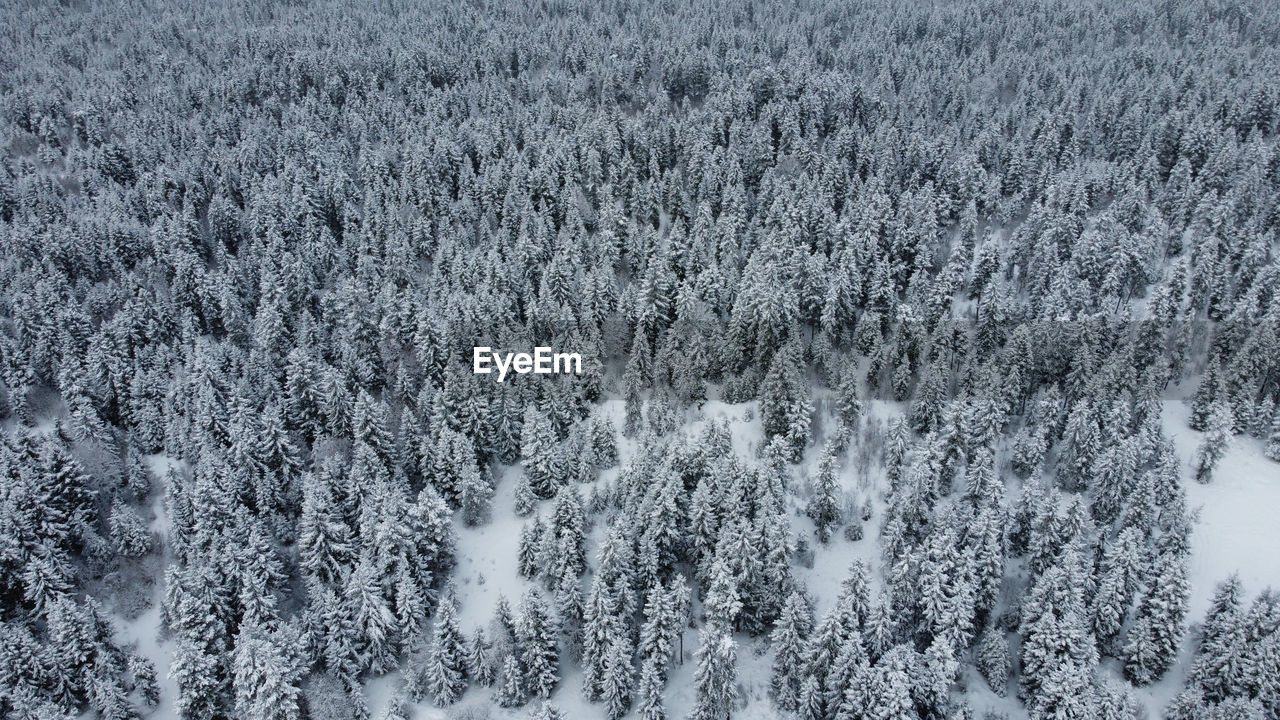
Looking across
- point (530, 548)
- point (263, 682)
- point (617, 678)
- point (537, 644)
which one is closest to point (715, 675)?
point (617, 678)

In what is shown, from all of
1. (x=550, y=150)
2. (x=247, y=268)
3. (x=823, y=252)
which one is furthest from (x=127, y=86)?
(x=823, y=252)

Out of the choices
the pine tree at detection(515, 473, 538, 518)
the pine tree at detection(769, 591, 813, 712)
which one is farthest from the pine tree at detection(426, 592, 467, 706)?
the pine tree at detection(769, 591, 813, 712)

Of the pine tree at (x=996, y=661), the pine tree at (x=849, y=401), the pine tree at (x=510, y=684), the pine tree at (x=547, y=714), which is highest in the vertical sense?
the pine tree at (x=849, y=401)

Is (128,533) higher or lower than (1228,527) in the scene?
lower

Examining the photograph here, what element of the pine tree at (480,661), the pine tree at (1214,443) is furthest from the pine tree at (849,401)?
the pine tree at (480,661)

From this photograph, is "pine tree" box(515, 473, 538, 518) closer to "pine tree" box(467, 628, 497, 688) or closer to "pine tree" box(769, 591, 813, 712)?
"pine tree" box(467, 628, 497, 688)

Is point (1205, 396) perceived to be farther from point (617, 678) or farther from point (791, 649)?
point (617, 678)

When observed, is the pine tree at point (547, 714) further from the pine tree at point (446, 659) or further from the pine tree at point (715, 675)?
the pine tree at point (446, 659)
